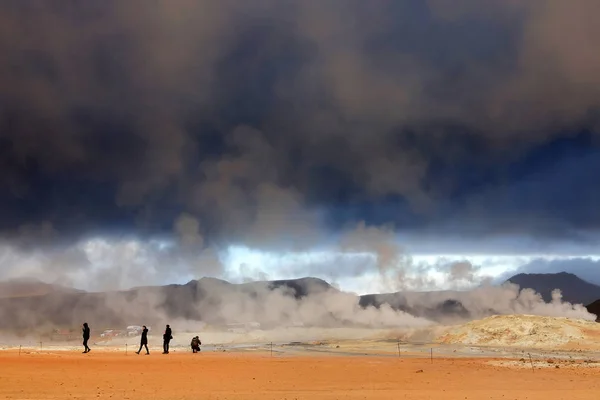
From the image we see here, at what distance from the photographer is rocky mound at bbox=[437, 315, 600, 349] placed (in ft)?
324

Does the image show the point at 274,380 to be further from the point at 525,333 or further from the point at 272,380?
the point at 525,333

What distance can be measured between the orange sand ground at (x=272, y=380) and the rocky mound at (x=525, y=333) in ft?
178

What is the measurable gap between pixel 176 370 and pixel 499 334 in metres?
79.3

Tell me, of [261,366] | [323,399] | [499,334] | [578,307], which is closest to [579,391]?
[323,399]

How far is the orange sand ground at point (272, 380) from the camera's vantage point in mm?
29688

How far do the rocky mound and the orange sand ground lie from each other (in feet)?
178

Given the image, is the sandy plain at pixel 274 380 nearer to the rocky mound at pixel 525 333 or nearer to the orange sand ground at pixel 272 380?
the orange sand ground at pixel 272 380

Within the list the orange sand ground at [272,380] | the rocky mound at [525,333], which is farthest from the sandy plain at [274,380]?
the rocky mound at [525,333]

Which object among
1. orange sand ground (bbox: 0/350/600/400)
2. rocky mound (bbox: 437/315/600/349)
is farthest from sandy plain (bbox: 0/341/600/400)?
rocky mound (bbox: 437/315/600/349)

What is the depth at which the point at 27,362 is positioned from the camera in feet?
142

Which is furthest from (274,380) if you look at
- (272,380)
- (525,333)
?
(525,333)

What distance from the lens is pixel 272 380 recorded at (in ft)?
118

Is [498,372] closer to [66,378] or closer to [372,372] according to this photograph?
[372,372]

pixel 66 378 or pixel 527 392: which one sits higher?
pixel 66 378
